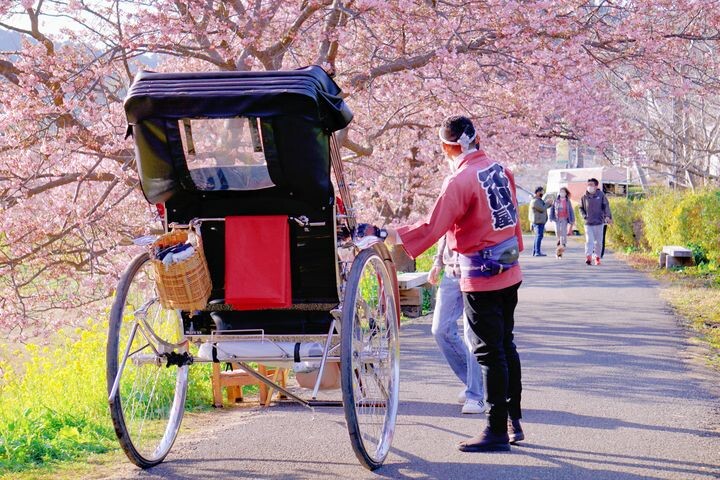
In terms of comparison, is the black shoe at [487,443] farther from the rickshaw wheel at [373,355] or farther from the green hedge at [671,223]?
the green hedge at [671,223]

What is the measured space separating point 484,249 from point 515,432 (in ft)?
3.69

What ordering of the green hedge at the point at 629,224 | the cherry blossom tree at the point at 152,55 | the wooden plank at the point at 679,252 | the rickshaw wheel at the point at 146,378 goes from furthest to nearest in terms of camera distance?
the green hedge at the point at 629,224, the wooden plank at the point at 679,252, the cherry blossom tree at the point at 152,55, the rickshaw wheel at the point at 146,378

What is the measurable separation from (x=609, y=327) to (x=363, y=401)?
636 cm

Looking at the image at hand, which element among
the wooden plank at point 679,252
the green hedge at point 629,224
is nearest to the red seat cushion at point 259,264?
the wooden plank at point 679,252

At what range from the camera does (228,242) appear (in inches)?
191

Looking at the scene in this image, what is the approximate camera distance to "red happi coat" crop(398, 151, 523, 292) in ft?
16.3

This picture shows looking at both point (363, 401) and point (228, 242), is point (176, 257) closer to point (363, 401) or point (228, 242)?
point (228, 242)

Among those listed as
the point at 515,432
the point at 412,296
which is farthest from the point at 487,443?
the point at 412,296

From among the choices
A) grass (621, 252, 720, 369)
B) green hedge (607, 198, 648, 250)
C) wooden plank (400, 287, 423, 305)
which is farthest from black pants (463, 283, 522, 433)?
green hedge (607, 198, 648, 250)

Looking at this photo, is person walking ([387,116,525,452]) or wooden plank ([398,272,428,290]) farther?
wooden plank ([398,272,428,290])

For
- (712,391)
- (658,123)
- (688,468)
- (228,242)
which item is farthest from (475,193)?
(658,123)

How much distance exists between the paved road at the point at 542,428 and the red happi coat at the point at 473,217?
1.01m

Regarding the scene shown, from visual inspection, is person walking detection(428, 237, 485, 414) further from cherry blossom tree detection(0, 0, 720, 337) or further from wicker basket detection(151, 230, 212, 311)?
cherry blossom tree detection(0, 0, 720, 337)

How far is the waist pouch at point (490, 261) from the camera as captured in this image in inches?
197
